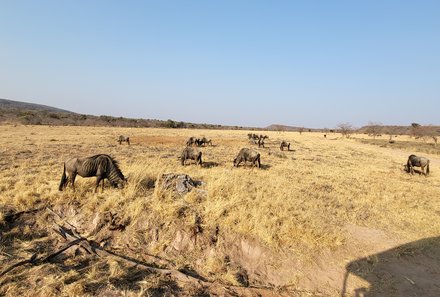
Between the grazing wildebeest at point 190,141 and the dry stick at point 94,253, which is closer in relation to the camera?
the dry stick at point 94,253

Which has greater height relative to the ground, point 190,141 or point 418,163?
point 190,141

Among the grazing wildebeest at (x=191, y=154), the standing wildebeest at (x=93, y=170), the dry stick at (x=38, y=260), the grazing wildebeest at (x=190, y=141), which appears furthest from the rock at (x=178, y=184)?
the grazing wildebeest at (x=190, y=141)

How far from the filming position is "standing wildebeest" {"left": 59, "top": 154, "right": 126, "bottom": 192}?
Result: 8445 millimetres

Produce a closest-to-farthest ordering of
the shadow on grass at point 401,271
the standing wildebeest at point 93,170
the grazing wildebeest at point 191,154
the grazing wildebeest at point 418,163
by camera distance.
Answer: the shadow on grass at point 401,271 → the standing wildebeest at point 93,170 → the grazing wildebeest at point 191,154 → the grazing wildebeest at point 418,163

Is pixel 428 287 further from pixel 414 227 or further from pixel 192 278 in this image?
pixel 192 278

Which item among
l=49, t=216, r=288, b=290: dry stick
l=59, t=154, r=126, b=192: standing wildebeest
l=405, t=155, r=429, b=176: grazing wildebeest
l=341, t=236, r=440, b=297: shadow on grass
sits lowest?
l=341, t=236, r=440, b=297: shadow on grass

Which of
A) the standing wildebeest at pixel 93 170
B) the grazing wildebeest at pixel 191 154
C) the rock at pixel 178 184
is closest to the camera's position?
the standing wildebeest at pixel 93 170

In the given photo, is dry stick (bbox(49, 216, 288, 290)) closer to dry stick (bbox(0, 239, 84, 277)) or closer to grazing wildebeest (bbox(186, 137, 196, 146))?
dry stick (bbox(0, 239, 84, 277))

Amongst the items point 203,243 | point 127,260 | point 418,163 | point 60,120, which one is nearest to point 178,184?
point 203,243

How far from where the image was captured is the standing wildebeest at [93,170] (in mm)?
8445

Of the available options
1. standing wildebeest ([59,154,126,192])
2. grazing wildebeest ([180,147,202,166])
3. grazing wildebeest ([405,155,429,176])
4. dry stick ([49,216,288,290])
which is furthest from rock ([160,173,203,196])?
grazing wildebeest ([405,155,429,176])

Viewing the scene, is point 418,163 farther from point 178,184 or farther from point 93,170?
point 93,170

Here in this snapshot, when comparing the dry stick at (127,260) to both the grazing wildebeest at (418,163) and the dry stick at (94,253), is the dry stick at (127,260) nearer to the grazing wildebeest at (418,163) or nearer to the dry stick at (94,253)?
the dry stick at (94,253)

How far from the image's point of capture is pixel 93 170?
852 centimetres
